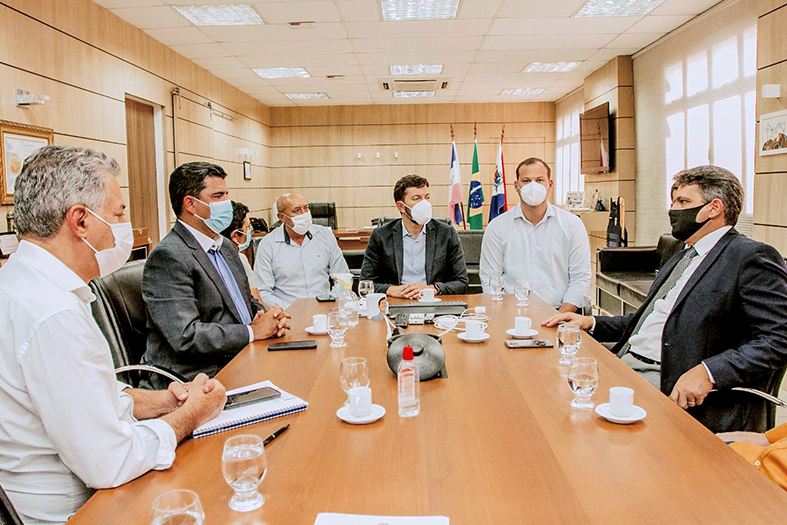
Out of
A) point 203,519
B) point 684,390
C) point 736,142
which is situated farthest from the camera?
point 736,142

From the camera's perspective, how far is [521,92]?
38.3 feet

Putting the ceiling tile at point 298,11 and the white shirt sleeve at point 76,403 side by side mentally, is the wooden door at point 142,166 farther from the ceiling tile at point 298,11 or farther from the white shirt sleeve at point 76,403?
the white shirt sleeve at point 76,403

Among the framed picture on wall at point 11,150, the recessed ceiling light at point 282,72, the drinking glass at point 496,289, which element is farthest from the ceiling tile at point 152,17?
the drinking glass at point 496,289

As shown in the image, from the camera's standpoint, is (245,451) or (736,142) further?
(736,142)

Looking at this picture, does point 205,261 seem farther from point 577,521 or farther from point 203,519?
point 577,521

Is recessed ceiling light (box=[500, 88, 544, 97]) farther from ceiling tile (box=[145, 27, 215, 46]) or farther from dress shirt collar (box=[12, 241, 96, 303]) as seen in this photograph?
dress shirt collar (box=[12, 241, 96, 303])

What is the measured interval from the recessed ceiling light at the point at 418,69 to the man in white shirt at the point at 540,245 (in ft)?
18.5

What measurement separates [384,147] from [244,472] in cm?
1259

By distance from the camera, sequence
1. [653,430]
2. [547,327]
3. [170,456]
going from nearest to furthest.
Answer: [170,456] < [653,430] < [547,327]

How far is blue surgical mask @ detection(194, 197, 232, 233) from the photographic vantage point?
2883 millimetres

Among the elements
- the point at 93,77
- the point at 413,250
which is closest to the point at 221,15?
the point at 93,77

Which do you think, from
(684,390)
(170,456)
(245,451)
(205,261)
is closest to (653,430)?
(684,390)

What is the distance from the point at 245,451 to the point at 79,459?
0.37 m

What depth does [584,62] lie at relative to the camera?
8938 millimetres
